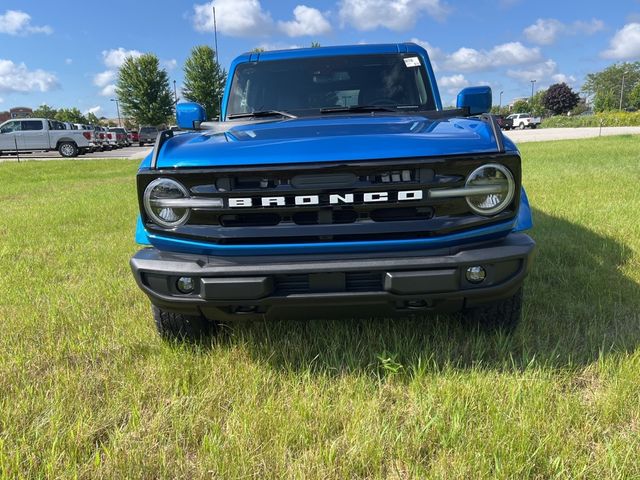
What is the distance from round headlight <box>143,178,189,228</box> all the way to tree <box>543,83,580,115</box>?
93.1 m

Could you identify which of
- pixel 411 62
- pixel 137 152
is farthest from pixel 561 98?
pixel 411 62

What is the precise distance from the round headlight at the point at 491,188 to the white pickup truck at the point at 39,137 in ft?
83.9

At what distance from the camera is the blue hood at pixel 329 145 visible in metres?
2.07

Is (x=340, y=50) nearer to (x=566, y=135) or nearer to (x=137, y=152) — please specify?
(x=137, y=152)

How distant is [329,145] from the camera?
2.11m

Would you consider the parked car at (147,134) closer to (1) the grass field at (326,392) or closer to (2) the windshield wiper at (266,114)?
(1) the grass field at (326,392)

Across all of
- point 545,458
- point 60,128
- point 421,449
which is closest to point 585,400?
point 545,458

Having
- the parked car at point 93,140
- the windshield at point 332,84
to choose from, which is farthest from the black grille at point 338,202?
the parked car at point 93,140

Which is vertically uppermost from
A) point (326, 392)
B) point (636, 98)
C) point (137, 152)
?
point (636, 98)

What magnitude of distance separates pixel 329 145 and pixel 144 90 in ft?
158

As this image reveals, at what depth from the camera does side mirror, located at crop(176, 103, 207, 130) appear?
356 centimetres

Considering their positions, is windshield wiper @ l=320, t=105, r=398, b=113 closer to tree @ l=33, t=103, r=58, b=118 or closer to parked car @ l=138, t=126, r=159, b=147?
parked car @ l=138, t=126, r=159, b=147

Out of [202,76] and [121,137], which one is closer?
[121,137]

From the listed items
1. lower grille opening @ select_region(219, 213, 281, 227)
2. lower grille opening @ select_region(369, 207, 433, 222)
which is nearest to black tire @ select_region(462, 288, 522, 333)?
lower grille opening @ select_region(369, 207, 433, 222)
